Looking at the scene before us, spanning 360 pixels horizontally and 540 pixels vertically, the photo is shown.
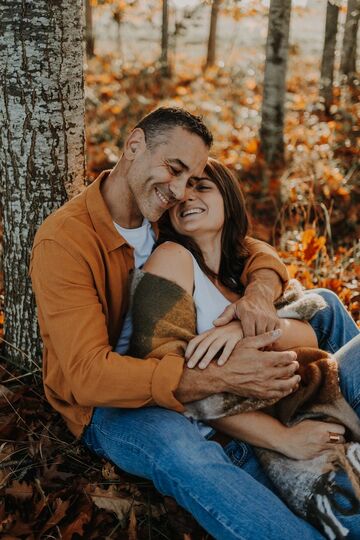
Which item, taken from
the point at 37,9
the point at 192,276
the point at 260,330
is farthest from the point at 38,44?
the point at 260,330

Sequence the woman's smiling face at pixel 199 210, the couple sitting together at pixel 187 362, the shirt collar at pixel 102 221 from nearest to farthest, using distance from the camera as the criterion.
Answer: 1. the couple sitting together at pixel 187 362
2. the shirt collar at pixel 102 221
3. the woman's smiling face at pixel 199 210

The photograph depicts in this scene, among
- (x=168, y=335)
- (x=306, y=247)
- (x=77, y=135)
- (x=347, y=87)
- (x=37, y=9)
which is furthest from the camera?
(x=347, y=87)

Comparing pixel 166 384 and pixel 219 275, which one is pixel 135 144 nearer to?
pixel 219 275

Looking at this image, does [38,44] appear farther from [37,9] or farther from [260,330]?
[260,330]

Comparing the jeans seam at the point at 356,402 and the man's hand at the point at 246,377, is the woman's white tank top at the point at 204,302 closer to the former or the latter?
the man's hand at the point at 246,377

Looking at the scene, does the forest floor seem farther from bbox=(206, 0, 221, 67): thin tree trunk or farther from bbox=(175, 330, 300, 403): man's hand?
bbox=(175, 330, 300, 403): man's hand

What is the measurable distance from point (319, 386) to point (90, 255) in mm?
1206

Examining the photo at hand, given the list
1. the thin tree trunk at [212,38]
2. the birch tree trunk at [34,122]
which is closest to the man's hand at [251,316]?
the birch tree trunk at [34,122]

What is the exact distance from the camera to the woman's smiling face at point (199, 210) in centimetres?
304

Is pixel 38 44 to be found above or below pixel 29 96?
above

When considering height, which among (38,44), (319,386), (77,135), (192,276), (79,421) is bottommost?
(79,421)

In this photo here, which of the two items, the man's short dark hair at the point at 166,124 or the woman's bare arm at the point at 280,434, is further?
the man's short dark hair at the point at 166,124

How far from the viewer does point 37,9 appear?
2.82 metres

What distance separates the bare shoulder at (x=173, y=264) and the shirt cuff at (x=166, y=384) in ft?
1.43
